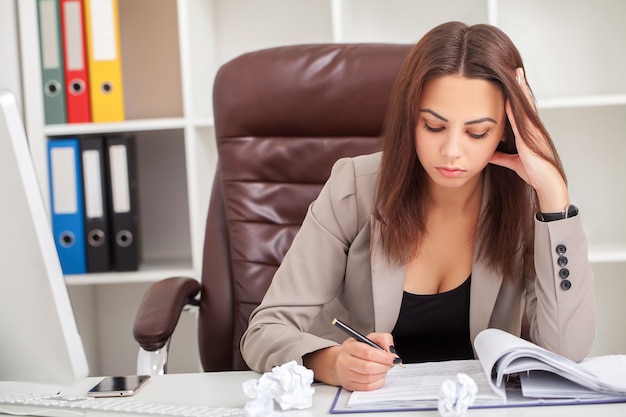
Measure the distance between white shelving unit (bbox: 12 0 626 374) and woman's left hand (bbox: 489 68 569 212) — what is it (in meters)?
1.17

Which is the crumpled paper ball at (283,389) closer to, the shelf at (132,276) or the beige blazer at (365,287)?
the beige blazer at (365,287)

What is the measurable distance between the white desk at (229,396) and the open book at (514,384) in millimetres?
15

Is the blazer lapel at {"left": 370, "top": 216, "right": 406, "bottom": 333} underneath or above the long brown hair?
underneath

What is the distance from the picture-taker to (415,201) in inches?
55.9

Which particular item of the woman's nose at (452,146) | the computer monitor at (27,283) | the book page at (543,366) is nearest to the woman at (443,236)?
the woman's nose at (452,146)

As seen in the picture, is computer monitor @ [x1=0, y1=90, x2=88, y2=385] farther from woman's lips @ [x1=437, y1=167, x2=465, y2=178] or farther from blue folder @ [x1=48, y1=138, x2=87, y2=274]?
blue folder @ [x1=48, y1=138, x2=87, y2=274]

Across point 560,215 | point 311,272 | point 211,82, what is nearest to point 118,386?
point 311,272

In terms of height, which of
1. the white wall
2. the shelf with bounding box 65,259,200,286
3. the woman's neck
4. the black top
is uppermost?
the white wall

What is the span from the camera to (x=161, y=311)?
155cm

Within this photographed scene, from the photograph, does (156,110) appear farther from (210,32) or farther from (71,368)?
(71,368)

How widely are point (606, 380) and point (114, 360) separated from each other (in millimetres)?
2117

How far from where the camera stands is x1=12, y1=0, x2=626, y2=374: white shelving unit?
7.90 feet

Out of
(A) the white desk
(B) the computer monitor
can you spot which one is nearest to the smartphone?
(A) the white desk

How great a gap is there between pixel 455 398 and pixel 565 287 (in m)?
0.40
